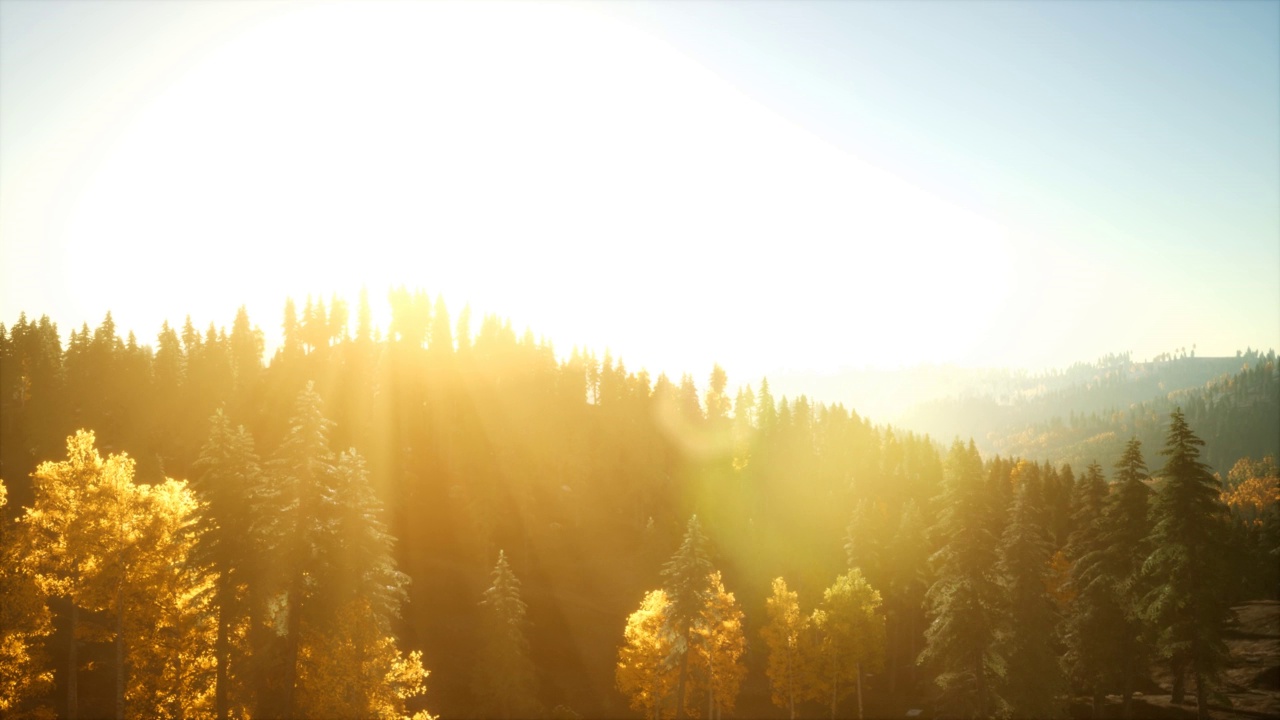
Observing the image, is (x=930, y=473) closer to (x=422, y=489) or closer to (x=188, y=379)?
(x=422, y=489)

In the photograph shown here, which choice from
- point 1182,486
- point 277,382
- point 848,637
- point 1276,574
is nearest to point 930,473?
point 1276,574

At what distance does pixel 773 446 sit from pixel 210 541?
8870cm

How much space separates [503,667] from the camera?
4359 centimetres

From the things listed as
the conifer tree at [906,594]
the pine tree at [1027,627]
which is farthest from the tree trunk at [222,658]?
the conifer tree at [906,594]

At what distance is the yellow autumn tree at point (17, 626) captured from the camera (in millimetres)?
19609

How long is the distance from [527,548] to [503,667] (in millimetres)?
25572

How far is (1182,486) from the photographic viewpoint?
31.0 meters

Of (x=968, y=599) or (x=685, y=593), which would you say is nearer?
(x=968, y=599)

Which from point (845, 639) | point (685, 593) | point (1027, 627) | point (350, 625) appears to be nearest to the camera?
point (350, 625)

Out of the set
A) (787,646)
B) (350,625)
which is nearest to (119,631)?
(350,625)

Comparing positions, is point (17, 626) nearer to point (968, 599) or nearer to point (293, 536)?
point (293, 536)

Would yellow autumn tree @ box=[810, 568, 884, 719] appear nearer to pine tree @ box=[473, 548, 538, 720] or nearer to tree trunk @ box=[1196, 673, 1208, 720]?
tree trunk @ box=[1196, 673, 1208, 720]

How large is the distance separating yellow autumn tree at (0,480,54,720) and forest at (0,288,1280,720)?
0.10 m

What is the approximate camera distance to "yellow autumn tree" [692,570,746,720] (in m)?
36.0
